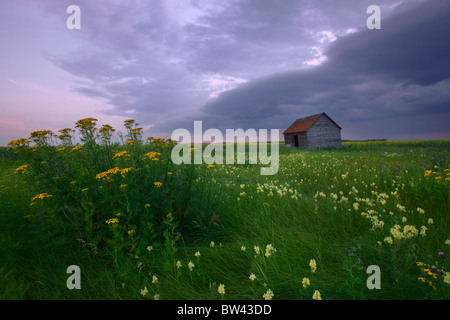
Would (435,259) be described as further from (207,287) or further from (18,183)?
(18,183)

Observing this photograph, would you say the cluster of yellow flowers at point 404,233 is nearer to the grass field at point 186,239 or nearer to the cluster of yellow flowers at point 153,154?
the grass field at point 186,239

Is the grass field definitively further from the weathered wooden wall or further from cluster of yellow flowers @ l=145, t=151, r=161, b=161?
the weathered wooden wall

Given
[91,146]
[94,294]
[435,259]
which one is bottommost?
[94,294]

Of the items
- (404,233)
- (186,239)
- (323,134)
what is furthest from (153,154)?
(323,134)

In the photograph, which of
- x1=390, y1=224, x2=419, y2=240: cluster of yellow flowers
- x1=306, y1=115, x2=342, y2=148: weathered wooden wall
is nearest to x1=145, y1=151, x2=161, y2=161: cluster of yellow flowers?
x1=390, y1=224, x2=419, y2=240: cluster of yellow flowers

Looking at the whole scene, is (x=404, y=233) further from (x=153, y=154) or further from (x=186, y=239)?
(x=153, y=154)

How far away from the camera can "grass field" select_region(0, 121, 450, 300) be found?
2.11 meters

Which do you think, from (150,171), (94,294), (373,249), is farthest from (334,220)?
(94,294)

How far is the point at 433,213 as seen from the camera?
3.61 metres

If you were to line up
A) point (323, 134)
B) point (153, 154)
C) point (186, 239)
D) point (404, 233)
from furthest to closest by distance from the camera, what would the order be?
point (323, 134) < point (186, 239) < point (153, 154) < point (404, 233)

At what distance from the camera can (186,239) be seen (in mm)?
3539

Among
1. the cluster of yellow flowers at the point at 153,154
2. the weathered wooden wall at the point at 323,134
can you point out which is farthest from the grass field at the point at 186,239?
the weathered wooden wall at the point at 323,134
